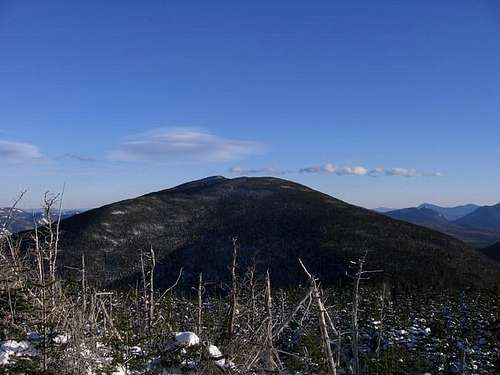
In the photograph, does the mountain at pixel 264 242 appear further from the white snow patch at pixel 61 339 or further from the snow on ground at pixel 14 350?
the snow on ground at pixel 14 350

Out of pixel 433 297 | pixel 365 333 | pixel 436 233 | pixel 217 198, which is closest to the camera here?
pixel 365 333

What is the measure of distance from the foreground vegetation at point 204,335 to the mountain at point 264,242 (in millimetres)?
19911

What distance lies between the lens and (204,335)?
843 cm

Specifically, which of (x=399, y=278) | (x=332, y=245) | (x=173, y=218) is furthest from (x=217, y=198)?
(x=399, y=278)

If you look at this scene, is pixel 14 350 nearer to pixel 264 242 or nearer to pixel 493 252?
pixel 264 242

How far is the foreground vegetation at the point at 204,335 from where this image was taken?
551 centimetres

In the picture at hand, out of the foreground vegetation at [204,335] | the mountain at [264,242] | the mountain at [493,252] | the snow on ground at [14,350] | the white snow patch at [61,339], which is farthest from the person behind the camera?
the mountain at [493,252]

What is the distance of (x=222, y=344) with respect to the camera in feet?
26.1

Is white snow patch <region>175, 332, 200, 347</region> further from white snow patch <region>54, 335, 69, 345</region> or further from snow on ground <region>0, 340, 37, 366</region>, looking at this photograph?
snow on ground <region>0, 340, 37, 366</region>

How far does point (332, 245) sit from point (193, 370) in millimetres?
Answer: 47275

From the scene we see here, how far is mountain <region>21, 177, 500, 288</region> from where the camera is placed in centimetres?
4697

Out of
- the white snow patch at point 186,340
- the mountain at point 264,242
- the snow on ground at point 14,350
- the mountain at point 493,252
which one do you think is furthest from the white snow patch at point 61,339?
the mountain at point 493,252

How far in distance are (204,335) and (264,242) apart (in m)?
49.5

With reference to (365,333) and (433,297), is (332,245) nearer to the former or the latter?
(433,297)
